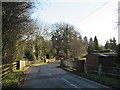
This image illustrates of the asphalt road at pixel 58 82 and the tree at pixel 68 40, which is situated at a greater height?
the tree at pixel 68 40

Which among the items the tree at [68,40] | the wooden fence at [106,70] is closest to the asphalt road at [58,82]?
the wooden fence at [106,70]

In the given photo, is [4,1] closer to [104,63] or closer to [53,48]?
[104,63]

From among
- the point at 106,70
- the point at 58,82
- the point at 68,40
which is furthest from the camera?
the point at 68,40

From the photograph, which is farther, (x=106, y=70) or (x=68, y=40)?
(x=68, y=40)

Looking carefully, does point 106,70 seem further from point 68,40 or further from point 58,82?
point 68,40

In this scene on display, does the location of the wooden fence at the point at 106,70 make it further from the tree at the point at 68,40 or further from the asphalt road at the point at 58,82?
the tree at the point at 68,40

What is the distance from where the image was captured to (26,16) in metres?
14.7

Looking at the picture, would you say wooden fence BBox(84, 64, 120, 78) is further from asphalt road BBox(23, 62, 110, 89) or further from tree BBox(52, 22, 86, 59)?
tree BBox(52, 22, 86, 59)

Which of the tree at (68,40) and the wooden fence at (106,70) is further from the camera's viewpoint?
the tree at (68,40)

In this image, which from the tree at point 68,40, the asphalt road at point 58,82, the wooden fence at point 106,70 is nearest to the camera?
the asphalt road at point 58,82

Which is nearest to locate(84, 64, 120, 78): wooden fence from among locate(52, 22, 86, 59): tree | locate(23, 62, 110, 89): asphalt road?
locate(23, 62, 110, 89): asphalt road

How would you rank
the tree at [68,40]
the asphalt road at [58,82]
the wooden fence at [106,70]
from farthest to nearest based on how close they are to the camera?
the tree at [68,40] < the wooden fence at [106,70] < the asphalt road at [58,82]

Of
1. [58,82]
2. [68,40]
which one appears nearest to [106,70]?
[58,82]

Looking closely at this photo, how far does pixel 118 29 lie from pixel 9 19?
10344 mm
